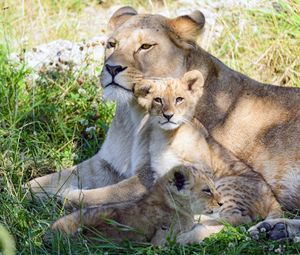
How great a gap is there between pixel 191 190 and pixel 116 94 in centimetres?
97

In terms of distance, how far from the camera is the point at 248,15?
8602 millimetres

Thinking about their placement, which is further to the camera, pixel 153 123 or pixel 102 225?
pixel 153 123

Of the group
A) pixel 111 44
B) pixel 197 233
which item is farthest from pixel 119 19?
pixel 197 233

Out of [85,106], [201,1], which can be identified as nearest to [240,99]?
[85,106]

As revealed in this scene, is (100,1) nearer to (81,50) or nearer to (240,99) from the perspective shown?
(81,50)

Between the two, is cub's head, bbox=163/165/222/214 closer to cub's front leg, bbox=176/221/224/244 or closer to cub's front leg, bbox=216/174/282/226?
cub's front leg, bbox=176/221/224/244

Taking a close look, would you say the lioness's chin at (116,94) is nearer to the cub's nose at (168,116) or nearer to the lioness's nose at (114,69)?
the lioness's nose at (114,69)

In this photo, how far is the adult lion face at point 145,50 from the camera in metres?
5.85

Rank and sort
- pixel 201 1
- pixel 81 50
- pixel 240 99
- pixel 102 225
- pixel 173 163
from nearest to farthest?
pixel 102 225 < pixel 173 163 < pixel 240 99 < pixel 81 50 < pixel 201 1

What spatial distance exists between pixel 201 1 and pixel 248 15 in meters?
0.96

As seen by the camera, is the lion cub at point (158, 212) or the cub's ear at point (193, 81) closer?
the lion cub at point (158, 212)

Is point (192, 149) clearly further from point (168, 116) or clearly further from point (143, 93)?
point (143, 93)

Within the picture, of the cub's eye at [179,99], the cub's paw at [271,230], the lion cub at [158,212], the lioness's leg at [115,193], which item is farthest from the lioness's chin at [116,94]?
the cub's paw at [271,230]

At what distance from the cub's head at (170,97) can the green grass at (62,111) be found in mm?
766
